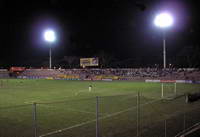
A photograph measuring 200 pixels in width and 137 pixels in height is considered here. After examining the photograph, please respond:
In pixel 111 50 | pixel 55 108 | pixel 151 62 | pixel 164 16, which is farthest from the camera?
pixel 111 50

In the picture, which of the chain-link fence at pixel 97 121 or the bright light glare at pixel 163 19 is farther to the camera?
the bright light glare at pixel 163 19

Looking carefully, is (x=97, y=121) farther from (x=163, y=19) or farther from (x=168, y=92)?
(x=163, y=19)

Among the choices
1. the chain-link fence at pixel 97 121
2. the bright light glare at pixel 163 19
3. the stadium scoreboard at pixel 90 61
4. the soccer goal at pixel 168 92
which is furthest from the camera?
the stadium scoreboard at pixel 90 61

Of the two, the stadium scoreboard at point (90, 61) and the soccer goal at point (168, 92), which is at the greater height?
the stadium scoreboard at point (90, 61)

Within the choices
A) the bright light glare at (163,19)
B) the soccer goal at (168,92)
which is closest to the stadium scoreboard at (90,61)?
the bright light glare at (163,19)

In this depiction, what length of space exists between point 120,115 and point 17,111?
716cm

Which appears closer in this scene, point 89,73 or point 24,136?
point 24,136

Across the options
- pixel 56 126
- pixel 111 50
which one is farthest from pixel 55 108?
pixel 111 50

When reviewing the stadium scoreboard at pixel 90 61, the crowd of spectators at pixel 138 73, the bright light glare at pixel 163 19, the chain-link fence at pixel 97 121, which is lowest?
the chain-link fence at pixel 97 121

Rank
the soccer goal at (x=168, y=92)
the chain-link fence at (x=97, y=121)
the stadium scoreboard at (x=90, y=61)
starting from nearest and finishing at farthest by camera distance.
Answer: the chain-link fence at (x=97, y=121) → the soccer goal at (x=168, y=92) → the stadium scoreboard at (x=90, y=61)

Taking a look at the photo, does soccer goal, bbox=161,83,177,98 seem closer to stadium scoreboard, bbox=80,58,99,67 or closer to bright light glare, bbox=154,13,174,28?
bright light glare, bbox=154,13,174,28

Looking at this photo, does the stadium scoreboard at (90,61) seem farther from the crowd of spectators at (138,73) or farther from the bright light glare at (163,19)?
the bright light glare at (163,19)

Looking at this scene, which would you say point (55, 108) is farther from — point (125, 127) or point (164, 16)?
point (164, 16)

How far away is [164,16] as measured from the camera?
4259cm
